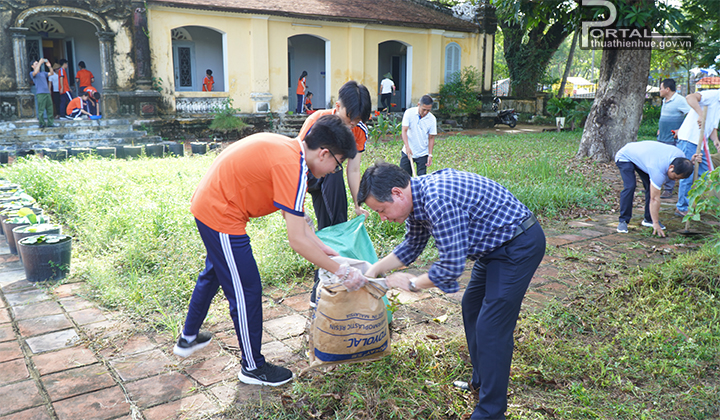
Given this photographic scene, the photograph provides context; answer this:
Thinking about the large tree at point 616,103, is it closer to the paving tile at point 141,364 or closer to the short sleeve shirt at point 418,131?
the short sleeve shirt at point 418,131

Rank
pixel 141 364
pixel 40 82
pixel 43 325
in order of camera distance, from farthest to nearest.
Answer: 1. pixel 40 82
2. pixel 43 325
3. pixel 141 364

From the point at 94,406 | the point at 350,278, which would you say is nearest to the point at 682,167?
the point at 350,278

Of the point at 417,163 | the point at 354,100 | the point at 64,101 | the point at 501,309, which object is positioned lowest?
the point at 501,309

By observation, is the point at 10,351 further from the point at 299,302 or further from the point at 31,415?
the point at 299,302

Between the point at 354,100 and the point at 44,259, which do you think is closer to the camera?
the point at 354,100

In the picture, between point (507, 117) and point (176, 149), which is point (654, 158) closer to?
point (176, 149)

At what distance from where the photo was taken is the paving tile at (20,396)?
8.98ft

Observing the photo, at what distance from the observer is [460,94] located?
64.9 feet

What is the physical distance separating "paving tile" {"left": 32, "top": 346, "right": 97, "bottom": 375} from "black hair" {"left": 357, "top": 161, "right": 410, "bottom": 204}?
222cm

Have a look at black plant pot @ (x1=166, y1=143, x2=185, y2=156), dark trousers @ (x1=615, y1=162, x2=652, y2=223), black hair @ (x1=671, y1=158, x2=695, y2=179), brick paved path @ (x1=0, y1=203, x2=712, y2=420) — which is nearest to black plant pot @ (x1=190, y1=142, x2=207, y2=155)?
black plant pot @ (x1=166, y1=143, x2=185, y2=156)

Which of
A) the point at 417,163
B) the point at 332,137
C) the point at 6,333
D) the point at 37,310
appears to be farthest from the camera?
the point at 417,163

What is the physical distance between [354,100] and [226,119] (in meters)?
12.5

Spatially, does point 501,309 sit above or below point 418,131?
below

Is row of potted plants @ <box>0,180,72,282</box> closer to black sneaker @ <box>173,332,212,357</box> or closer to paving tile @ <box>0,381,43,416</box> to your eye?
paving tile @ <box>0,381,43,416</box>
